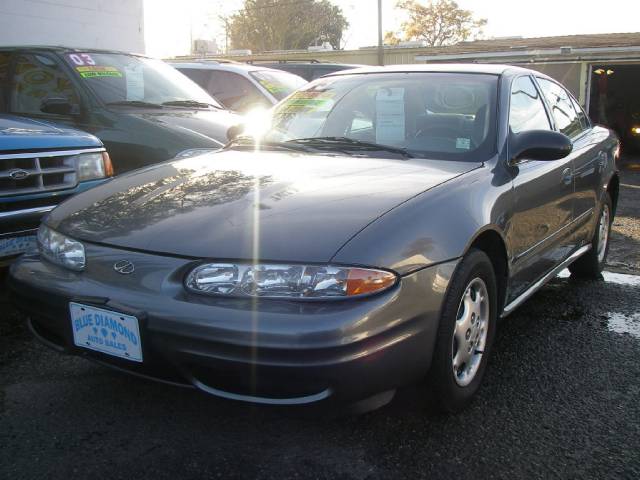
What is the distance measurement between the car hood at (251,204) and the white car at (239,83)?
4983mm

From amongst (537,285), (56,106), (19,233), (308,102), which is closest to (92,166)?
(19,233)

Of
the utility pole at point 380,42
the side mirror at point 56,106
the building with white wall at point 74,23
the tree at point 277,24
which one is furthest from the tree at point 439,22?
the side mirror at point 56,106

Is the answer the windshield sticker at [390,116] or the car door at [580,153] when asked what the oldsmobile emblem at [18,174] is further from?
the car door at [580,153]

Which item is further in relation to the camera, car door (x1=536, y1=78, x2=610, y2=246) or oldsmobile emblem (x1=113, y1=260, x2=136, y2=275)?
car door (x1=536, y1=78, x2=610, y2=246)

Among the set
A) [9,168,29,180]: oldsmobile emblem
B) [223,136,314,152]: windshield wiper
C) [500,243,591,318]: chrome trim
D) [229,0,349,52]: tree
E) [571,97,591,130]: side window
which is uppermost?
[229,0,349,52]: tree

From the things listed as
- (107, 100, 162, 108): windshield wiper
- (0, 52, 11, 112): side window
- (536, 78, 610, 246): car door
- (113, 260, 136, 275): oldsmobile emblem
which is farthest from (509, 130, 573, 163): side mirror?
(0, 52, 11, 112): side window

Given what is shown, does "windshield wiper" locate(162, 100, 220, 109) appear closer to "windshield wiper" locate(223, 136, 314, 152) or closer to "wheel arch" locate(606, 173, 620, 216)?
"windshield wiper" locate(223, 136, 314, 152)

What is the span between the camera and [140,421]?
2.62m

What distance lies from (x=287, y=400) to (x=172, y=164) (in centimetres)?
166

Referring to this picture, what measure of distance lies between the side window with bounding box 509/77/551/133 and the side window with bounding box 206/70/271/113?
4555 mm

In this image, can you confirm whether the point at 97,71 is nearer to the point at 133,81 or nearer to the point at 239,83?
the point at 133,81

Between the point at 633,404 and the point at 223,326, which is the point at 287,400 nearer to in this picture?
the point at 223,326

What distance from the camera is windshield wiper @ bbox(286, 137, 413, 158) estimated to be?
127 inches

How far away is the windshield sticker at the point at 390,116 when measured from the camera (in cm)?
336
